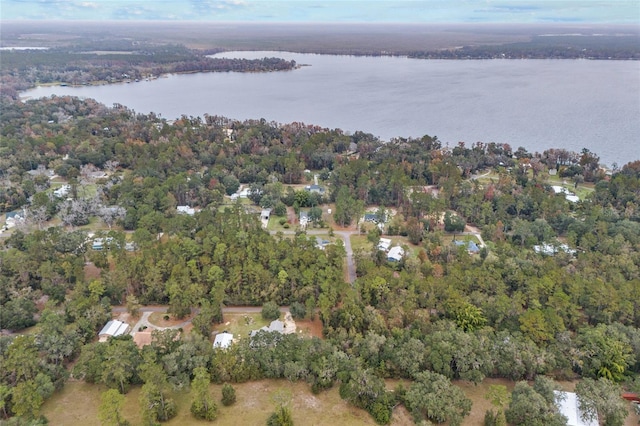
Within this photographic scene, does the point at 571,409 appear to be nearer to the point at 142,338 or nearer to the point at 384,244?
the point at 384,244

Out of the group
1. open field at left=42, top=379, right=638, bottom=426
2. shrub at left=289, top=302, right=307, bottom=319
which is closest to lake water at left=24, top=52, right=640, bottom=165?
shrub at left=289, top=302, right=307, bottom=319

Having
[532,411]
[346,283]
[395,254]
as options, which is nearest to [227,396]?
[346,283]

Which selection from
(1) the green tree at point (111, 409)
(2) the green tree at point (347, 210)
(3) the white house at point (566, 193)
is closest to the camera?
(1) the green tree at point (111, 409)

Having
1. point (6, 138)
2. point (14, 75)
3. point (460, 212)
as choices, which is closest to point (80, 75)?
point (14, 75)

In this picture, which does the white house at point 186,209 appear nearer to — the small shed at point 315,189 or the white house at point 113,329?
the small shed at point 315,189

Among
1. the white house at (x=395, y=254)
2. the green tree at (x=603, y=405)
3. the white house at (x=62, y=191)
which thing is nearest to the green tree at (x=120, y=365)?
the white house at (x=395, y=254)

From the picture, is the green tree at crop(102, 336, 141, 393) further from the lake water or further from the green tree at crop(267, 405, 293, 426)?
the lake water

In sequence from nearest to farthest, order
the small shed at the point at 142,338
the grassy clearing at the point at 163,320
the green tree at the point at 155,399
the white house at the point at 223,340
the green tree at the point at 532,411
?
the green tree at the point at 532,411
the green tree at the point at 155,399
the white house at the point at 223,340
the small shed at the point at 142,338
the grassy clearing at the point at 163,320
